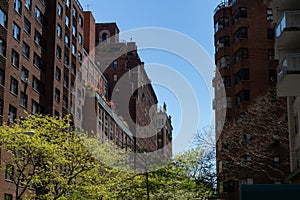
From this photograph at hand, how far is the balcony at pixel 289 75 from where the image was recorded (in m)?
25.9

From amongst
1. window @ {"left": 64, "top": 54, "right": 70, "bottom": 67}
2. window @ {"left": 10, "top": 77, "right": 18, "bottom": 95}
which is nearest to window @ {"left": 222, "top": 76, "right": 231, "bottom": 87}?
window @ {"left": 64, "top": 54, "right": 70, "bottom": 67}

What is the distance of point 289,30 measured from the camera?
26.9 meters

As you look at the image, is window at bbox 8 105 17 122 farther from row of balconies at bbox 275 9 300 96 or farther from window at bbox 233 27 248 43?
window at bbox 233 27 248 43

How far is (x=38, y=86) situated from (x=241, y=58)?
23.7 metres

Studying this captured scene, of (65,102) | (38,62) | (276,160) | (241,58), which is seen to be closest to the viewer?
(38,62)

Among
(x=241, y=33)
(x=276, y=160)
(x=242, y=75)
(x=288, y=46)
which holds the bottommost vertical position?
(x=276, y=160)

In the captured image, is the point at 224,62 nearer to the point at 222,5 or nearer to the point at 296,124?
the point at 222,5

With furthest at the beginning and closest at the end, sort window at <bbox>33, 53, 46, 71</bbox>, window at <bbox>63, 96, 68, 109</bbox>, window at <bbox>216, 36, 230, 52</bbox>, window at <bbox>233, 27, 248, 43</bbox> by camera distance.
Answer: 1. window at <bbox>216, 36, 230, 52</bbox>
2. window at <bbox>233, 27, 248, 43</bbox>
3. window at <bbox>63, 96, 68, 109</bbox>
4. window at <bbox>33, 53, 46, 71</bbox>

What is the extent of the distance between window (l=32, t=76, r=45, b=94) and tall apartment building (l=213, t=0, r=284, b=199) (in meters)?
18.9

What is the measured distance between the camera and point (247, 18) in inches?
2606

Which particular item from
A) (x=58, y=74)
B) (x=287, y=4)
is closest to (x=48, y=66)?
(x=58, y=74)

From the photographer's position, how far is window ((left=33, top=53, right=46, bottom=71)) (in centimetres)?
5484

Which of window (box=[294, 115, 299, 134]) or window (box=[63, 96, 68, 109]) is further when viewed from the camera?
window (box=[63, 96, 68, 109])

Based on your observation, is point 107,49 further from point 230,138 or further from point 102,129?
point 230,138
